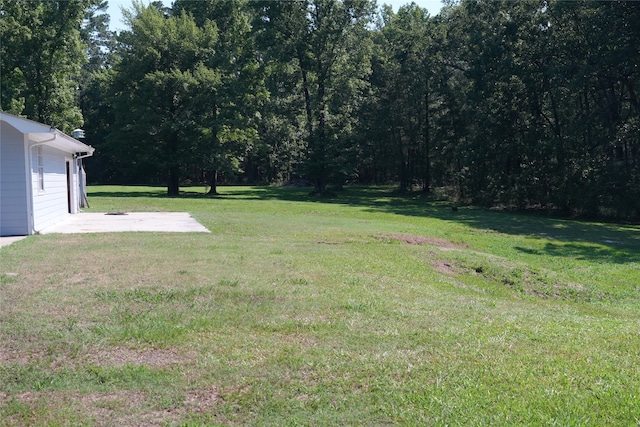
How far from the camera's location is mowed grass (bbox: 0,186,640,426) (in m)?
4.07

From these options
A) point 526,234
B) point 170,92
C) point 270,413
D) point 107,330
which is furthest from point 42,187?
point 170,92

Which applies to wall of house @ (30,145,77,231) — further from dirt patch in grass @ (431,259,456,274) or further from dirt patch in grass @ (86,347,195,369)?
dirt patch in grass @ (86,347,195,369)

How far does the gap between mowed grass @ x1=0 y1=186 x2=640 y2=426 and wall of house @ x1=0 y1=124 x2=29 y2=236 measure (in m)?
2.13

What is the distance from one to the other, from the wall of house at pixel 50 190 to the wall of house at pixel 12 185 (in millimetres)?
320

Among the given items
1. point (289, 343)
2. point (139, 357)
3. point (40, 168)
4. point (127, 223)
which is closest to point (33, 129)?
point (40, 168)

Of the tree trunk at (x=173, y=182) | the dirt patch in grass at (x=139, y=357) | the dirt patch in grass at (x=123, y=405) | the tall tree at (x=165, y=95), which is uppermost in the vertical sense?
the tall tree at (x=165, y=95)

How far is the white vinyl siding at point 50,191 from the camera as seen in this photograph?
1384 cm

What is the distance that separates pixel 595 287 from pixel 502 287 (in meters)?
2.26

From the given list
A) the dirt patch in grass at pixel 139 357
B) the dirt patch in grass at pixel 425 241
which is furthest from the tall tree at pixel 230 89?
the dirt patch in grass at pixel 139 357

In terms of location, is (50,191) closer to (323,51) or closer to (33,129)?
(33,129)

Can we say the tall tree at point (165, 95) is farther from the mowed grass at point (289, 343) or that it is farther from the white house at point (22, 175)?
the mowed grass at point (289, 343)

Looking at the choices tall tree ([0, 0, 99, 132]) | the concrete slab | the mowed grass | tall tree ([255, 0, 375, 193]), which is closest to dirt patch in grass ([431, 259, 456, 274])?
the mowed grass

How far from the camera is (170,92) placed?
34906 mm

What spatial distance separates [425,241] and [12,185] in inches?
409
